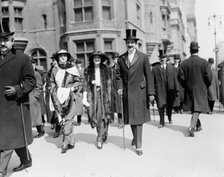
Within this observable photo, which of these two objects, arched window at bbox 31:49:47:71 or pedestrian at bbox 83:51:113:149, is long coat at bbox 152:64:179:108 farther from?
arched window at bbox 31:49:47:71

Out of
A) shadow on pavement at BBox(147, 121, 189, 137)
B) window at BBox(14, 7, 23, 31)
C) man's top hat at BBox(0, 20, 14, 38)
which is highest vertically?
window at BBox(14, 7, 23, 31)

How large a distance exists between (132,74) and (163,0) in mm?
25766

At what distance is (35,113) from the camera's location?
27.3 feet

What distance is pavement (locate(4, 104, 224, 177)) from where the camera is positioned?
4.77 m

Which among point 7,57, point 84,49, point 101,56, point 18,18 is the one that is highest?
point 18,18

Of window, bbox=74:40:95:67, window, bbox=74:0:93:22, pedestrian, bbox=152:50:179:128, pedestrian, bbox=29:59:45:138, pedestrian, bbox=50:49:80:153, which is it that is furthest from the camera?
window, bbox=74:0:93:22

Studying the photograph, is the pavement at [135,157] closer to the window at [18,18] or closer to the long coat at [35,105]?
the long coat at [35,105]

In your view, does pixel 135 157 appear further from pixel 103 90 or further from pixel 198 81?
pixel 198 81

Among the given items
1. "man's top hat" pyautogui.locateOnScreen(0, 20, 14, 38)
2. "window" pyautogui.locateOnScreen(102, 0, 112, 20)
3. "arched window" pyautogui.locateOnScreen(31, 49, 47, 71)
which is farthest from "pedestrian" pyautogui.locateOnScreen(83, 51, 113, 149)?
"arched window" pyautogui.locateOnScreen(31, 49, 47, 71)

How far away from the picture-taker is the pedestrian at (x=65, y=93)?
6.38m

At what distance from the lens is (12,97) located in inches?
183

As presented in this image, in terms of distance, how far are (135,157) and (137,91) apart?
1286 mm

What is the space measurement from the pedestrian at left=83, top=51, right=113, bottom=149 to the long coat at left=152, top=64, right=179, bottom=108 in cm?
280

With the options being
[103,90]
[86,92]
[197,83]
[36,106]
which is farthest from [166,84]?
[36,106]
